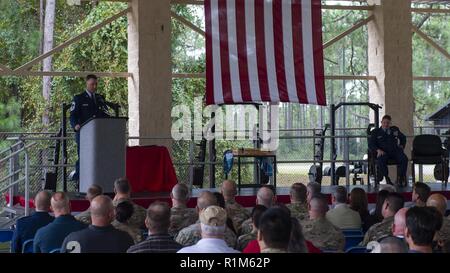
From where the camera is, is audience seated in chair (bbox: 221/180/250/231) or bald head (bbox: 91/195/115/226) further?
audience seated in chair (bbox: 221/180/250/231)

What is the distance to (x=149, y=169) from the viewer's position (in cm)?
1238

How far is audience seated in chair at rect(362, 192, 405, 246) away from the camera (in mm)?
5988

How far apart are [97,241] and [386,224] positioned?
6.86 feet

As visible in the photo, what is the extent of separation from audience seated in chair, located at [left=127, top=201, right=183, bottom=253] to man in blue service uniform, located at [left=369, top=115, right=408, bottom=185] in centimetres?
845

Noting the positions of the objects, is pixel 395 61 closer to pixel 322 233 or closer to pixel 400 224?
pixel 322 233

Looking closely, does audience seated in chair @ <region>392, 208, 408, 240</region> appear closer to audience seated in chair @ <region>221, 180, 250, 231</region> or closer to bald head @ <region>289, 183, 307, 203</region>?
audience seated in chair @ <region>221, 180, 250, 231</region>

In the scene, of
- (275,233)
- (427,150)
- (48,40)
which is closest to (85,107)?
(427,150)

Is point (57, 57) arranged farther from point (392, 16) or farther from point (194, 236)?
point (194, 236)

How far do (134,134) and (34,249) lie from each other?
344 inches

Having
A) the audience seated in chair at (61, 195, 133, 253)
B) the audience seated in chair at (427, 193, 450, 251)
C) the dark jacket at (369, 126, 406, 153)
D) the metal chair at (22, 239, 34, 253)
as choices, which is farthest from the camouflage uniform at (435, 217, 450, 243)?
the dark jacket at (369, 126, 406, 153)

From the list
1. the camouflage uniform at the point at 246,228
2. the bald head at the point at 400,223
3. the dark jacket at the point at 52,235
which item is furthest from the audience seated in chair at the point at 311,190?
the dark jacket at the point at 52,235
